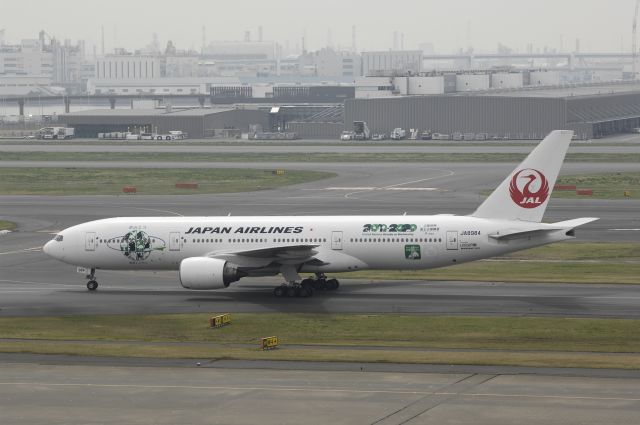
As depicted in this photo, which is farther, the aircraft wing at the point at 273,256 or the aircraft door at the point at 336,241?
the aircraft door at the point at 336,241

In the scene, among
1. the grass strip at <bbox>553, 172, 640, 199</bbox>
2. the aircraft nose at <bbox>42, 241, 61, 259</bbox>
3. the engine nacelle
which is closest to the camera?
the engine nacelle

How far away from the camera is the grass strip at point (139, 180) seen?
112438 millimetres

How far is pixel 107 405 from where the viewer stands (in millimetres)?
35906

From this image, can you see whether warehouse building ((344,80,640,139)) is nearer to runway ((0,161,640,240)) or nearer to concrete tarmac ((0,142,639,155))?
concrete tarmac ((0,142,639,155))

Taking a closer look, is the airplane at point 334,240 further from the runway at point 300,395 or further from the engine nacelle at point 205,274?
the runway at point 300,395

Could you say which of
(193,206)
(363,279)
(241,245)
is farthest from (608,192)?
(241,245)

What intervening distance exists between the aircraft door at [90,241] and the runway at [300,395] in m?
18.3

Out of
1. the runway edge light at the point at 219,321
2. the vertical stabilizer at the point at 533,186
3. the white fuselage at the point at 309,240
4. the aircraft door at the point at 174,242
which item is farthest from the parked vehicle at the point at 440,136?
the runway edge light at the point at 219,321

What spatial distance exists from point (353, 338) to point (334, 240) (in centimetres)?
1143

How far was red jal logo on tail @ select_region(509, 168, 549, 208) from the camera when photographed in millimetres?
55688

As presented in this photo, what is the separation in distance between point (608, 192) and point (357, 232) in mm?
53570

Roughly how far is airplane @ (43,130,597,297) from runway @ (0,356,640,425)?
14.9 meters

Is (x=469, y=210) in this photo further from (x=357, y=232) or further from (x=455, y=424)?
(x=455, y=424)

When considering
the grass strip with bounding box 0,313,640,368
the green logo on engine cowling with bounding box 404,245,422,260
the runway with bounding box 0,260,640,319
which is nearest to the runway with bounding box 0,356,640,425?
the grass strip with bounding box 0,313,640,368
